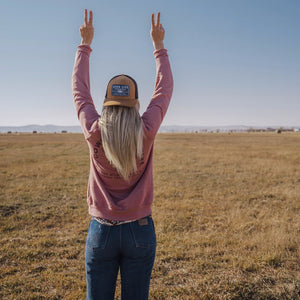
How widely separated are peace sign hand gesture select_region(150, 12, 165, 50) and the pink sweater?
29cm

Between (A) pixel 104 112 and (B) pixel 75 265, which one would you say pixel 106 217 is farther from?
(B) pixel 75 265

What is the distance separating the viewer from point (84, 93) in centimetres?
208

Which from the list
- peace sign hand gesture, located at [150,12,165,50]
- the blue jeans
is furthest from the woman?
peace sign hand gesture, located at [150,12,165,50]

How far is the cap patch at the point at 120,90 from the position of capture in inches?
68.1

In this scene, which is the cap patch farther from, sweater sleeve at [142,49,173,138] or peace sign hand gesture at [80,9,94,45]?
peace sign hand gesture at [80,9,94,45]

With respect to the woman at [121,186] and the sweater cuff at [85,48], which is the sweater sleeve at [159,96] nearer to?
the woman at [121,186]

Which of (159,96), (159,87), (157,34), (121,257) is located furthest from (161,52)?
(121,257)

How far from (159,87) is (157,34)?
0.59 meters

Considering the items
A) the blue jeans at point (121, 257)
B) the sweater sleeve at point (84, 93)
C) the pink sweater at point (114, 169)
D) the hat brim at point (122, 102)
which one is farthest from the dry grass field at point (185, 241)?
the hat brim at point (122, 102)

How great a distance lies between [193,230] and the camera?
670 centimetres

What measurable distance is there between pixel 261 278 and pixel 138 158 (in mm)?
3675

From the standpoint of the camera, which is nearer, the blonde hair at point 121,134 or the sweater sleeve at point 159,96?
the blonde hair at point 121,134

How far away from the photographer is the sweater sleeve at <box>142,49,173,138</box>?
183 cm

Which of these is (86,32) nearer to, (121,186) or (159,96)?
(159,96)
